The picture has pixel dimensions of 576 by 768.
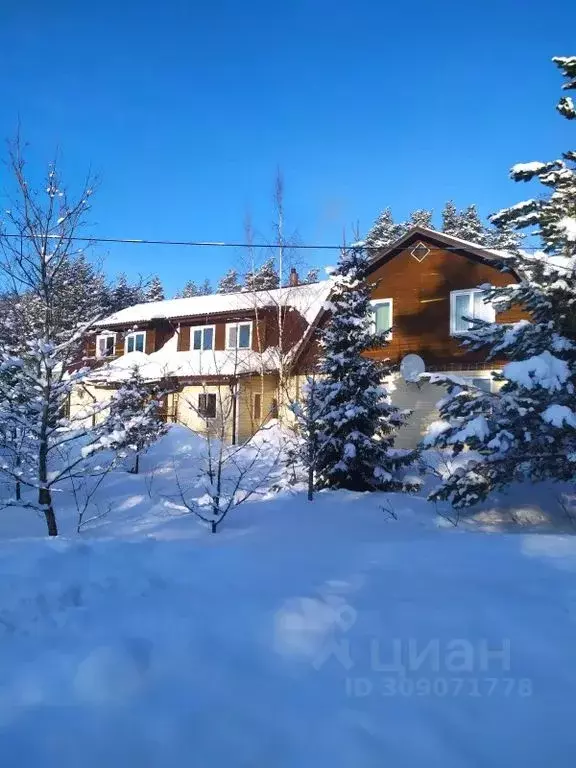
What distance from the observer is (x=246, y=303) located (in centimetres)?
2539

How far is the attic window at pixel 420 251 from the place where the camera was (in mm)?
19125

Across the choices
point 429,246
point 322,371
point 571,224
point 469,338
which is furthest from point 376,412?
point 429,246

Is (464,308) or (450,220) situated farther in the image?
(450,220)

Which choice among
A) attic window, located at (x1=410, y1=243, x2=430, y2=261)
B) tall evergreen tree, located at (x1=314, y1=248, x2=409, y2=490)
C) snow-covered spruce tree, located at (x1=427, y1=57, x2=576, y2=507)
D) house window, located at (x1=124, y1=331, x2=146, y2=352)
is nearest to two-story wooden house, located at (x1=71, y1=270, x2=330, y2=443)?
house window, located at (x1=124, y1=331, x2=146, y2=352)

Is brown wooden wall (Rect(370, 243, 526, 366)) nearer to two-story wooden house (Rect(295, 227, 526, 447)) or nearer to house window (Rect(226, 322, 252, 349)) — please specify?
two-story wooden house (Rect(295, 227, 526, 447))

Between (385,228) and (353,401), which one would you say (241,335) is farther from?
(385,228)

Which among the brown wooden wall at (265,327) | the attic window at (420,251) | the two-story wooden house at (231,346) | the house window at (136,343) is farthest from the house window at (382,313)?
the house window at (136,343)

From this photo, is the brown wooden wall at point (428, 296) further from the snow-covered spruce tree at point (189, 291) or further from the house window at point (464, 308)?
the snow-covered spruce tree at point (189, 291)

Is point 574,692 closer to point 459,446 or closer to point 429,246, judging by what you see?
point 459,446

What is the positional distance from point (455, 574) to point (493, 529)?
5935 millimetres

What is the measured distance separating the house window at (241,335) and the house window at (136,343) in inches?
218

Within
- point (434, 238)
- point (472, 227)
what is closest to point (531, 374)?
point (434, 238)

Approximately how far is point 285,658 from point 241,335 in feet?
74.3

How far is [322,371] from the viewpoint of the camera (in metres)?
13.7
